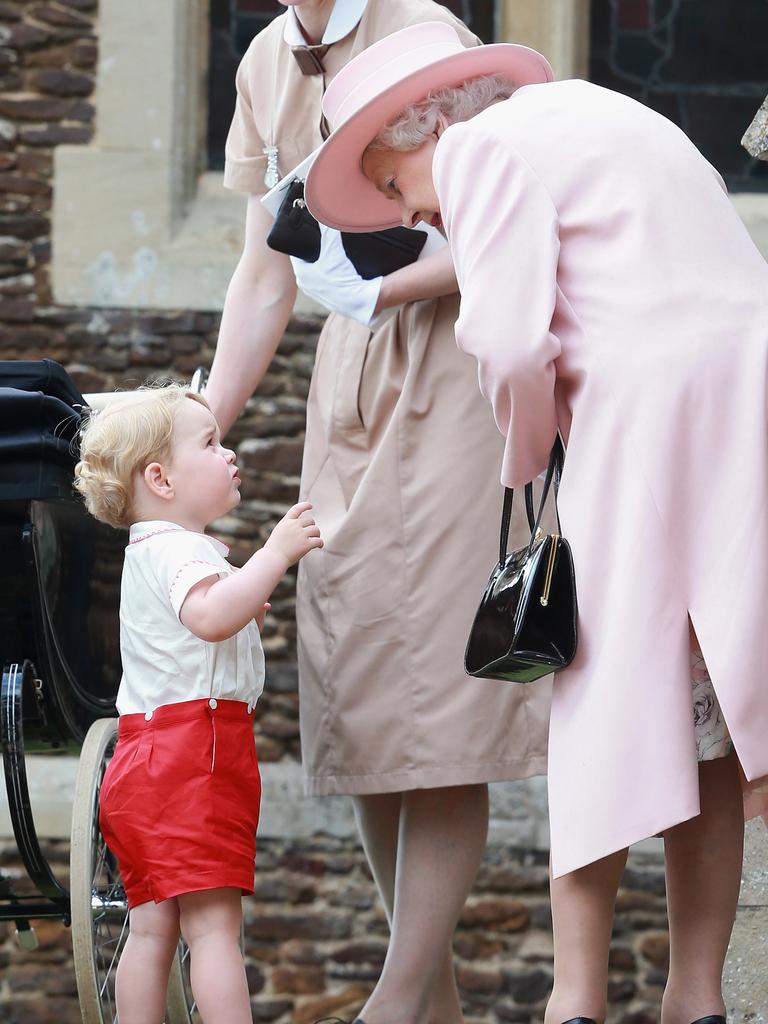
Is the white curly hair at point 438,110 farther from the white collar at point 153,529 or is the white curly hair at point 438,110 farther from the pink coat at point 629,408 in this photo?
the white collar at point 153,529

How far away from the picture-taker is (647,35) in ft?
19.6

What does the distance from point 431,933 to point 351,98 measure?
1477 mm

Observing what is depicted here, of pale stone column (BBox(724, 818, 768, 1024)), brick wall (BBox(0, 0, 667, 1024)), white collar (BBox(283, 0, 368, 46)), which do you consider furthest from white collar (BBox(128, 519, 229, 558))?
brick wall (BBox(0, 0, 667, 1024))

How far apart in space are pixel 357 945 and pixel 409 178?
11.2ft

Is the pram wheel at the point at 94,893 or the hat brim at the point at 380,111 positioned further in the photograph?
the pram wheel at the point at 94,893

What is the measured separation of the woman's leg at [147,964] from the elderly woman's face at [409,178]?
3.80 ft

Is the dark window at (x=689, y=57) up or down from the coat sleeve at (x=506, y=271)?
down

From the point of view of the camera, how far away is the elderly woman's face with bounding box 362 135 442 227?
238 centimetres

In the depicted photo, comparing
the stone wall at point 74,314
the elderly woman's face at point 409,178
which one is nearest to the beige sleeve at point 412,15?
the elderly woman's face at point 409,178

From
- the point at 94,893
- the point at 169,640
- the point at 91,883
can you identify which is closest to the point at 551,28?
the point at 169,640

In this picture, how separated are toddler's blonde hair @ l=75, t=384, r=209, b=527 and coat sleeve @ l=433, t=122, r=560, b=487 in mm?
737

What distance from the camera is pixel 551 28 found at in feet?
18.8

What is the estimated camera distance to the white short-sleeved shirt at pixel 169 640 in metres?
2.55

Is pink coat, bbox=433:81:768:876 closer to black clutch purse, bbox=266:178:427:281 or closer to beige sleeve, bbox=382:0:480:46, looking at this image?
black clutch purse, bbox=266:178:427:281
